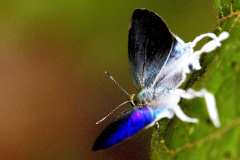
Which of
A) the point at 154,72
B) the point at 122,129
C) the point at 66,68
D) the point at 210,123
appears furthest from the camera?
the point at 66,68

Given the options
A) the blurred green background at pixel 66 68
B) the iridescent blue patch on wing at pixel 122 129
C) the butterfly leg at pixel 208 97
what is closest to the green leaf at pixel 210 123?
the butterfly leg at pixel 208 97

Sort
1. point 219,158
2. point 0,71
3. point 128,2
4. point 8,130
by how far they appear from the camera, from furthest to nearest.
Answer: point 0,71
point 8,130
point 128,2
point 219,158

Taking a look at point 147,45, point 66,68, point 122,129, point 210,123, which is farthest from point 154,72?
point 66,68

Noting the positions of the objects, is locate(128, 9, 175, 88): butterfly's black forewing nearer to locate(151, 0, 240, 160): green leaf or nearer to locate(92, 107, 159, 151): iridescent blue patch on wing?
A: locate(151, 0, 240, 160): green leaf

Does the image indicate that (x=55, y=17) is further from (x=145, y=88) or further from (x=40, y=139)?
(x=145, y=88)

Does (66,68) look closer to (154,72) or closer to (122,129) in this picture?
(154,72)

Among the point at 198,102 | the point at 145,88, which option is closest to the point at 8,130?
the point at 145,88
